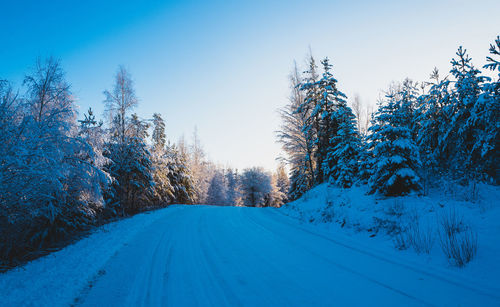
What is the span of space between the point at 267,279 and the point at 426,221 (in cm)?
495

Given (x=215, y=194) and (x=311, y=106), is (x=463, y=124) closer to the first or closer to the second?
(x=311, y=106)

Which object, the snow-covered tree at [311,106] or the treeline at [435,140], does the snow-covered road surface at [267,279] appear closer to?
the treeline at [435,140]

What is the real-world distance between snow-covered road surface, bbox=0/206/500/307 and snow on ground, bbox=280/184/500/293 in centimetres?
48

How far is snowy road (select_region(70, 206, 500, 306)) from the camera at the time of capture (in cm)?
305

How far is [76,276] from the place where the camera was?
4.26 meters

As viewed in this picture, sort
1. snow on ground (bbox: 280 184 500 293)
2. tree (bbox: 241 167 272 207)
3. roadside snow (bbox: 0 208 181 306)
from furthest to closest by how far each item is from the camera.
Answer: tree (bbox: 241 167 272 207), snow on ground (bbox: 280 184 500 293), roadside snow (bbox: 0 208 181 306)

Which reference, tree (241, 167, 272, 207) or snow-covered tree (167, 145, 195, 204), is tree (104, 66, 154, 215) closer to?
snow-covered tree (167, 145, 195, 204)

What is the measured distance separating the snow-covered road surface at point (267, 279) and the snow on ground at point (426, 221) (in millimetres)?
478

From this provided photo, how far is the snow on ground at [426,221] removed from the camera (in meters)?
3.76

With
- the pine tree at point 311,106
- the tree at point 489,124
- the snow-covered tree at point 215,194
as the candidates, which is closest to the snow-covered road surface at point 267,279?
the tree at point 489,124

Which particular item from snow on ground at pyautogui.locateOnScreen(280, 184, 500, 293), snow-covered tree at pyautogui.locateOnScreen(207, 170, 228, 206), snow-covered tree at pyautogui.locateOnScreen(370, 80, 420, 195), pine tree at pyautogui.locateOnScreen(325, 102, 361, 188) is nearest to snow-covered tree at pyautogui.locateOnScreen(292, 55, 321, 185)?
pine tree at pyautogui.locateOnScreen(325, 102, 361, 188)

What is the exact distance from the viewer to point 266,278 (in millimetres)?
3781

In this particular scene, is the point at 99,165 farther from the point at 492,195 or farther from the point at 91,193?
the point at 492,195

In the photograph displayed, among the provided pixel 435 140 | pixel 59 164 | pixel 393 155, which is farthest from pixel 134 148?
pixel 435 140
